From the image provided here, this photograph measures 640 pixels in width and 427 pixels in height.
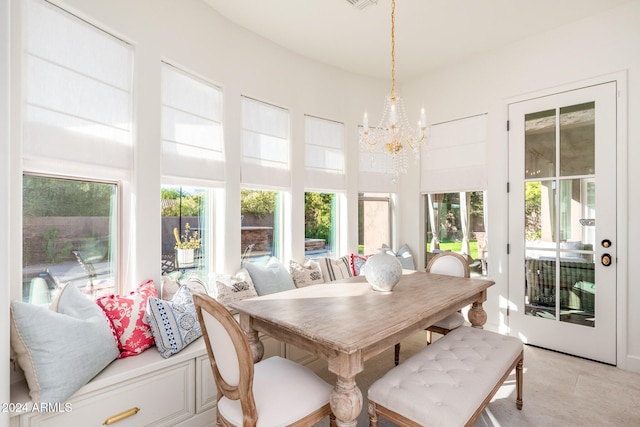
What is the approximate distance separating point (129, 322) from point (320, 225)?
2.24 m

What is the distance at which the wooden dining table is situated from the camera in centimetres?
134

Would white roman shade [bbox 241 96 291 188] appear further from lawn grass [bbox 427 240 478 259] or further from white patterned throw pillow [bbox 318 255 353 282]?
lawn grass [bbox 427 240 478 259]

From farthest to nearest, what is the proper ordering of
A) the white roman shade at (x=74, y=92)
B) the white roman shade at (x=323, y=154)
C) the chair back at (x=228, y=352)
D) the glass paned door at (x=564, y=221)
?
the white roman shade at (x=323, y=154), the glass paned door at (x=564, y=221), the white roman shade at (x=74, y=92), the chair back at (x=228, y=352)

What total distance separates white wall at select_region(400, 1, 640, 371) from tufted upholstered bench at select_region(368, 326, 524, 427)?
1492 mm

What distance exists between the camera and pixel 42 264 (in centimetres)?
181

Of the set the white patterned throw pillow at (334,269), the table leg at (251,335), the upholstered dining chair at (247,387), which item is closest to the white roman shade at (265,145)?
the white patterned throw pillow at (334,269)

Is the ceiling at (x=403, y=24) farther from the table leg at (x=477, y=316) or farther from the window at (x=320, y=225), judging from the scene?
the table leg at (x=477, y=316)

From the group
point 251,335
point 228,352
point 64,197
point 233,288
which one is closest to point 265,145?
point 233,288

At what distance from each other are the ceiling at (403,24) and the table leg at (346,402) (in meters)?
2.76

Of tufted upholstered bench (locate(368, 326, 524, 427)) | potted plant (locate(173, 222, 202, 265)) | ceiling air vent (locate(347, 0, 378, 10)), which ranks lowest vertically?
tufted upholstered bench (locate(368, 326, 524, 427))

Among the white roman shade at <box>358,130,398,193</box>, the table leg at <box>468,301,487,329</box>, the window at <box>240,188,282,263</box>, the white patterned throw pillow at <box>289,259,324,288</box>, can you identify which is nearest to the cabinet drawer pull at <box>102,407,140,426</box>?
the window at <box>240,188,282,263</box>

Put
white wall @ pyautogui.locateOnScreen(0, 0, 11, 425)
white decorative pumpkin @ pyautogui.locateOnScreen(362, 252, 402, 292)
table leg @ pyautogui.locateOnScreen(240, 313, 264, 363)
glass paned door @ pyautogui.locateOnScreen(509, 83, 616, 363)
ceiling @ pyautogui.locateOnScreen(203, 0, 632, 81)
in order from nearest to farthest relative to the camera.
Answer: white wall @ pyautogui.locateOnScreen(0, 0, 11, 425) → table leg @ pyautogui.locateOnScreen(240, 313, 264, 363) → white decorative pumpkin @ pyautogui.locateOnScreen(362, 252, 402, 292) → ceiling @ pyautogui.locateOnScreen(203, 0, 632, 81) → glass paned door @ pyautogui.locateOnScreen(509, 83, 616, 363)

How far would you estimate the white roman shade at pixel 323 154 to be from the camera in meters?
3.52

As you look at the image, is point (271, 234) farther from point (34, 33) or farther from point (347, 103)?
point (34, 33)
